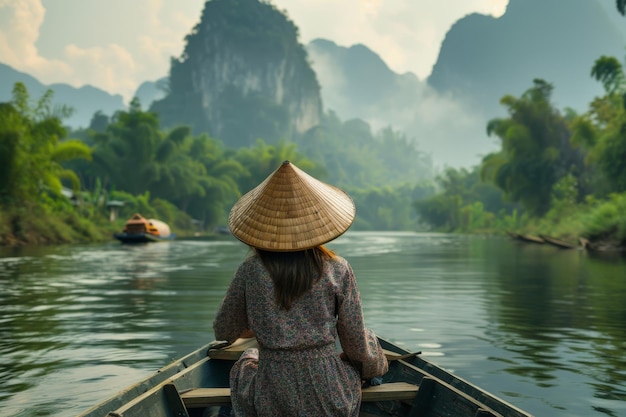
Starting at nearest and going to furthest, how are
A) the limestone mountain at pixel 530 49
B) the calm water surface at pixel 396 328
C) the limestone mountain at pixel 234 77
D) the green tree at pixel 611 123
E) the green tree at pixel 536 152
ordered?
the calm water surface at pixel 396 328 < the green tree at pixel 611 123 < the green tree at pixel 536 152 < the limestone mountain at pixel 234 77 < the limestone mountain at pixel 530 49

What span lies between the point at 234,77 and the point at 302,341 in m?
110

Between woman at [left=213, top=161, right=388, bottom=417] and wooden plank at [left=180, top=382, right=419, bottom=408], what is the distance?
0.25 meters

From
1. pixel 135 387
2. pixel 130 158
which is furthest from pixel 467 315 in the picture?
pixel 130 158

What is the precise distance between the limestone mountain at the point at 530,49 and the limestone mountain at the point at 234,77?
79.2 meters

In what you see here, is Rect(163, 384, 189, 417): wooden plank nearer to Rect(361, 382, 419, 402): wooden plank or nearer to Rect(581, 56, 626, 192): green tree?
Rect(361, 382, 419, 402): wooden plank

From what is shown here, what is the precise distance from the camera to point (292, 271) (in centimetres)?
262

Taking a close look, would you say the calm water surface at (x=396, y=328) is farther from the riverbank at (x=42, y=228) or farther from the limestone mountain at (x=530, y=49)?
the limestone mountain at (x=530, y=49)

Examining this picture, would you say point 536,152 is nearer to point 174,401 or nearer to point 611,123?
point 611,123

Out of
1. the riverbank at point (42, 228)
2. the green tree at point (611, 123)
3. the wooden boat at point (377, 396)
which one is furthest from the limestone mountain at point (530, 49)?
the wooden boat at point (377, 396)

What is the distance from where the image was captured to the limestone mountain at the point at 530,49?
173 meters

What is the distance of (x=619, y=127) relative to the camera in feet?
82.8

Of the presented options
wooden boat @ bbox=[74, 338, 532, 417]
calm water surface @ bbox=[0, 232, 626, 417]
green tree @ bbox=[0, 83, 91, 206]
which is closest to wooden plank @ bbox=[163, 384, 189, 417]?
wooden boat @ bbox=[74, 338, 532, 417]

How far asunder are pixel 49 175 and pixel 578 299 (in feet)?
67.9

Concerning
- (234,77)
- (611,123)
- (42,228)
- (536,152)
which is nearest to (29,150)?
(42,228)
